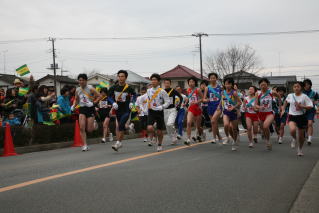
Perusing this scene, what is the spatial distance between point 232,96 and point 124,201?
6472 mm

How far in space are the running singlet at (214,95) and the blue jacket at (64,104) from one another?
15.6 feet

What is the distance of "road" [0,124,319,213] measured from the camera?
4570 mm

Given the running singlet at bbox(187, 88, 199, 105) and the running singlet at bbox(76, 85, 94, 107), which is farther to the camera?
the running singlet at bbox(187, 88, 199, 105)

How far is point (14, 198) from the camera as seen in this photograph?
4.91m

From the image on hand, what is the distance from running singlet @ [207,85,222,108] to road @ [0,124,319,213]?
290 centimetres

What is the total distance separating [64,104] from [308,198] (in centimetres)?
974

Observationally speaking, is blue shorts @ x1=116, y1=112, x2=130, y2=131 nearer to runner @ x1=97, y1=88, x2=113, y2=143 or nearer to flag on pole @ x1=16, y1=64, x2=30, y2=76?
runner @ x1=97, y1=88, x2=113, y2=143

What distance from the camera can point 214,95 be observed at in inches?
453

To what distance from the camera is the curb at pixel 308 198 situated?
443 cm

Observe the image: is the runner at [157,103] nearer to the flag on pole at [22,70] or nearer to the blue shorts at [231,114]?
the blue shorts at [231,114]

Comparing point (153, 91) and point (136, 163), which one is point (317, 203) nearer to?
point (136, 163)

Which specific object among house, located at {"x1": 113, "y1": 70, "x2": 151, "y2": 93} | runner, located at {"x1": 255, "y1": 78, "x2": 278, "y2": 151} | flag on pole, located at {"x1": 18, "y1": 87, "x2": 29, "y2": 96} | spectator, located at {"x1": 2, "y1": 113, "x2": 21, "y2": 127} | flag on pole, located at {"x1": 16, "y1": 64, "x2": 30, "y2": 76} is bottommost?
spectator, located at {"x1": 2, "y1": 113, "x2": 21, "y2": 127}

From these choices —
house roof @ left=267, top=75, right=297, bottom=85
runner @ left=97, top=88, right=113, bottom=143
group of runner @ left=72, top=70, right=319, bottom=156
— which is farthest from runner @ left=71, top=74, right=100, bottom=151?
house roof @ left=267, top=75, right=297, bottom=85

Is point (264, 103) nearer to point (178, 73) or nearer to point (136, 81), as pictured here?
point (136, 81)
